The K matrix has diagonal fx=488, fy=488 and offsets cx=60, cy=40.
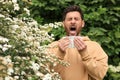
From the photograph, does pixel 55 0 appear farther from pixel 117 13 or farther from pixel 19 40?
pixel 19 40

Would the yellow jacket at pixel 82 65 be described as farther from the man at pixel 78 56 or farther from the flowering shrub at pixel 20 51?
the flowering shrub at pixel 20 51

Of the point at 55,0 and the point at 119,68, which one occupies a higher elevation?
the point at 55,0

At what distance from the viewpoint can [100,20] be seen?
8812mm

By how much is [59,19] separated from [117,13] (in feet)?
3.92

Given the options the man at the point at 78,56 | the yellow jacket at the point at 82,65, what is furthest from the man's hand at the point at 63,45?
the yellow jacket at the point at 82,65

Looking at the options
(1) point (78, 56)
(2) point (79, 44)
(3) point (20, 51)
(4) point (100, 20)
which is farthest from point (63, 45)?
(4) point (100, 20)

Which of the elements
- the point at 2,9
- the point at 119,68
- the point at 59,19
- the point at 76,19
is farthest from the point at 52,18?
the point at 2,9

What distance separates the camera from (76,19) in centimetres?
501

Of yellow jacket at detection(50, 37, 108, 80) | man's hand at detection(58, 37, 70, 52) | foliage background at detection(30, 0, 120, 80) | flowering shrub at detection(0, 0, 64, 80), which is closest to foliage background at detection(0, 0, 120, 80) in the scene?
foliage background at detection(30, 0, 120, 80)

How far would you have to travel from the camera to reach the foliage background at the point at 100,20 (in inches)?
341

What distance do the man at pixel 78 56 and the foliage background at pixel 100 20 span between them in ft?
11.9

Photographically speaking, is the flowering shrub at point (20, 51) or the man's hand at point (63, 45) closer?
the flowering shrub at point (20, 51)

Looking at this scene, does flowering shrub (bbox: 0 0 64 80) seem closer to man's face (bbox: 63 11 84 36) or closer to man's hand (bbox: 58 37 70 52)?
man's hand (bbox: 58 37 70 52)

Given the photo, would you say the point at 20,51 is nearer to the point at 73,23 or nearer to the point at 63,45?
the point at 63,45
